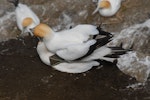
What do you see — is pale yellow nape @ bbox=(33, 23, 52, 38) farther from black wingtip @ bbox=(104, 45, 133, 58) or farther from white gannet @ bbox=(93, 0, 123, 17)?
white gannet @ bbox=(93, 0, 123, 17)

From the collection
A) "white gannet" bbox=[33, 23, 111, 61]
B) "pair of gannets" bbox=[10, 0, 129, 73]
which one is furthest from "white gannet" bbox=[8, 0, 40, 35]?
"white gannet" bbox=[33, 23, 111, 61]

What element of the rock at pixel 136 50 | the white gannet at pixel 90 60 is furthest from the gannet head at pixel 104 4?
the white gannet at pixel 90 60

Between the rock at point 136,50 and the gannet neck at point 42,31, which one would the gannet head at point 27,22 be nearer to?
the gannet neck at point 42,31

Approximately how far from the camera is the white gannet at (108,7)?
6.91m

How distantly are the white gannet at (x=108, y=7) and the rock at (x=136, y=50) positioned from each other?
38 centimetres

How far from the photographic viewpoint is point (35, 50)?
663 cm

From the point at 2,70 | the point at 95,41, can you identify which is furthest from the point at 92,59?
the point at 2,70

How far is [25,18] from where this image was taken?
6.77m

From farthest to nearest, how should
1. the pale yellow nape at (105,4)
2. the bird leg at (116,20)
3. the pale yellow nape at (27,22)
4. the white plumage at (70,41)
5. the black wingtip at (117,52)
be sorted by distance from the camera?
the bird leg at (116,20) → the pale yellow nape at (105,4) → the pale yellow nape at (27,22) → the black wingtip at (117,52) → the white plumage at (70,41)

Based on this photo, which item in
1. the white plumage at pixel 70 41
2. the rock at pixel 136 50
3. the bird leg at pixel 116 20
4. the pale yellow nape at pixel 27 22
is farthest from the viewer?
the bird leg at pixel 116 20

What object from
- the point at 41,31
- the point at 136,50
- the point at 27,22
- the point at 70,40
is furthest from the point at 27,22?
the point at 136,50

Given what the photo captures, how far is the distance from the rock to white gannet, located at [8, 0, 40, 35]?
106 centimetres

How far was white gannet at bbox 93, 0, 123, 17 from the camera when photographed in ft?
22.7

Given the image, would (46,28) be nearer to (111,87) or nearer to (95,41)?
(95,41)
